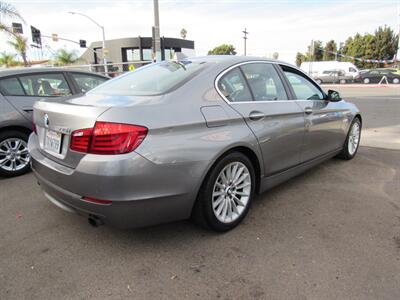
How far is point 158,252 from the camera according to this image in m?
2.63

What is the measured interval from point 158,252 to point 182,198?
53cm

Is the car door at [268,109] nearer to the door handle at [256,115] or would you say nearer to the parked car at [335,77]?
the door handle at [256,115]

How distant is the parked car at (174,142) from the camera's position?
223 cm

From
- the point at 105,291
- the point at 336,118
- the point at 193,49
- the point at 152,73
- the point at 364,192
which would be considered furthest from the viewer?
the point at 193,49

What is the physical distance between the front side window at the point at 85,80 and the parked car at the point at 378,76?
33.1 metres

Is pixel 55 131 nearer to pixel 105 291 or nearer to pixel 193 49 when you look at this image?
pixel 105 291

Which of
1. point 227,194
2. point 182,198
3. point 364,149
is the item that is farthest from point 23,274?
point 364,149

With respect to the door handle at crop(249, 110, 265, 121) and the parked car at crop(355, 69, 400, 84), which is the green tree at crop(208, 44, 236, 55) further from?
the door handle at crop(249, 110, 265, 121)

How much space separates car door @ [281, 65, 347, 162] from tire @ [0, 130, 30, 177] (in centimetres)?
362

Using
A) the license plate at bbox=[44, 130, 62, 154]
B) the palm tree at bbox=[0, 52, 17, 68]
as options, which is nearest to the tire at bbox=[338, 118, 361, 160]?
the license plate at bbox=[44, 130, 62, 154]

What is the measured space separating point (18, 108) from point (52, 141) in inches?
88.3

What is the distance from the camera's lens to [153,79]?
10.0 feet

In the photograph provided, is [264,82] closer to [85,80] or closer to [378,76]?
[85,80]

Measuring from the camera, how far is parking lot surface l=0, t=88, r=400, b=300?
2.20 m
